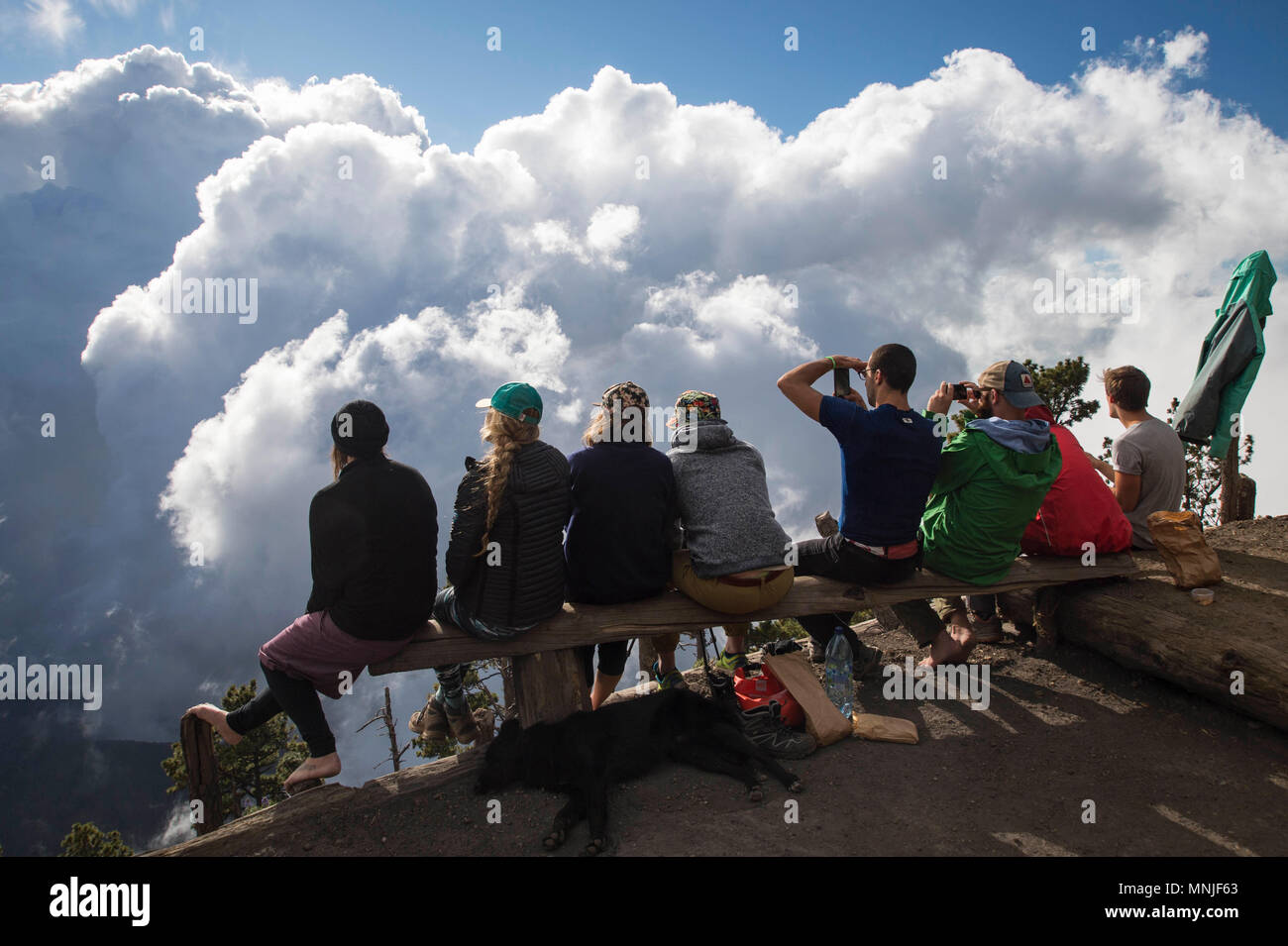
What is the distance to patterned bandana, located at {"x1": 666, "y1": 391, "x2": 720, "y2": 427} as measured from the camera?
4895 millimetres

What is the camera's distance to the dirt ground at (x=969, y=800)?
3.72 m

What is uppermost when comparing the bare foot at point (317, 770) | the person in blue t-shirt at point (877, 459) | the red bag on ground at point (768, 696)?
the person in blue t-shirt at point (877, 459)

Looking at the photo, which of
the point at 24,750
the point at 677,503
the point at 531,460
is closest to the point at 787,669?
the point at 677,503

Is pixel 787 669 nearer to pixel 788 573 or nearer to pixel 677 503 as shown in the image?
pixel 788 573

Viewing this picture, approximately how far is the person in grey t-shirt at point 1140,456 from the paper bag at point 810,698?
11.0ft

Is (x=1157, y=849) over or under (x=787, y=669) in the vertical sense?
under

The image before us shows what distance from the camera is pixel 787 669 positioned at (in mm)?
4918

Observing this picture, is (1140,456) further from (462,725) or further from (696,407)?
(462,725)

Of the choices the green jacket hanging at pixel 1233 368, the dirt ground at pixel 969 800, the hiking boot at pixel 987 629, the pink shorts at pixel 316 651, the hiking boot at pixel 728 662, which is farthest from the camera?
the green jacket hanging at pixel 1233 368

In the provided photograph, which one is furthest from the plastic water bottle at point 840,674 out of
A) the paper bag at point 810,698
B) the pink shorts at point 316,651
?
the pink shorts at point 316,651

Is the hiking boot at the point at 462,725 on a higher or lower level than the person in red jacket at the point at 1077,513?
lower

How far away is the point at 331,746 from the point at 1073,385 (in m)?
19.1

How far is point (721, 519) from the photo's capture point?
4.70 m

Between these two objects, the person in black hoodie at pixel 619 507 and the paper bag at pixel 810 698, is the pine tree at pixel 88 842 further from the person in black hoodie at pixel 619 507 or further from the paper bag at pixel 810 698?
the paper bag at pixel 810 698
